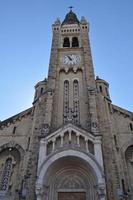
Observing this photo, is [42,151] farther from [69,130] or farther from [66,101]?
[66,101]

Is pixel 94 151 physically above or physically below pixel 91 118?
below

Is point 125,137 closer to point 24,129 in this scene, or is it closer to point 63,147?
point 63,147

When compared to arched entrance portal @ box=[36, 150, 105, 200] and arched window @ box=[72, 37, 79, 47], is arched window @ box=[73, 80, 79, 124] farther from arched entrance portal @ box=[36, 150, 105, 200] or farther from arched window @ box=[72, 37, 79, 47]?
arched window @ box=[72, 37, 79, 47]

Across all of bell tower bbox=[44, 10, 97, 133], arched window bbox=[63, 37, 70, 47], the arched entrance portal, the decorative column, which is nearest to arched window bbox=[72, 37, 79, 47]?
bell tower bbox=[44, 10, 97, 133]

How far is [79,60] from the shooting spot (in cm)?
2433

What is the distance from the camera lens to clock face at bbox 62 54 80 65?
24.0 meters

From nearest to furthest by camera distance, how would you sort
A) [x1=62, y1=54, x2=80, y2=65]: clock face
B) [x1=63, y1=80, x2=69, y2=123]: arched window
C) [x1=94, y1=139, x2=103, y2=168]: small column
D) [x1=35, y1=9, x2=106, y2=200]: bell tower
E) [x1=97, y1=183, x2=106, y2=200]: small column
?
[x1=97, y1=183, x2=106, y2=200]: small column → [x1=94, y1=139, x2=103, y2=168]: small column → [x1=35, y1=9, x2=106, y2=200]: bell tower → [x1=63, y1=80, x2=69, y2=123]: arched window → [x1=62, y1=54, x2=80, y2=65]: clock face

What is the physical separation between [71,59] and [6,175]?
46.6 ft

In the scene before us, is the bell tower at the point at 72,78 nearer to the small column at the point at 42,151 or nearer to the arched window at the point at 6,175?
the small column at the point at 42,151

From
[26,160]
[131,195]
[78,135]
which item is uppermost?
[78,135]

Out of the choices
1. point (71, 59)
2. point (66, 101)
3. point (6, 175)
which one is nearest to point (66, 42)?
point (71, 59)

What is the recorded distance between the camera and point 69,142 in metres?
16.0

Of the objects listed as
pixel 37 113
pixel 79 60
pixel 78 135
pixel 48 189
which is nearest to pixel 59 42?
pixel 79 60

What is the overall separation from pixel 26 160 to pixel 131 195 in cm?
866
